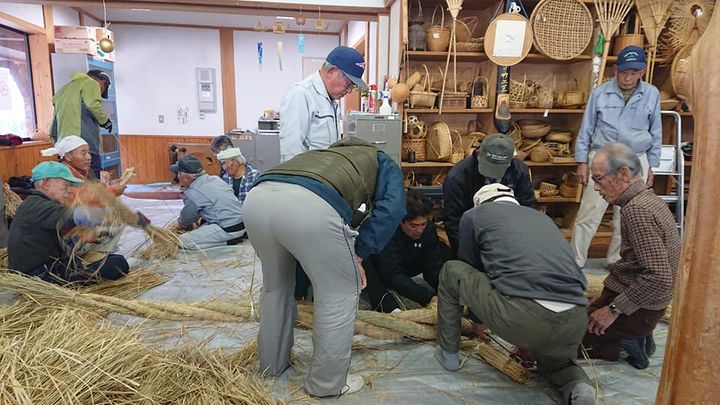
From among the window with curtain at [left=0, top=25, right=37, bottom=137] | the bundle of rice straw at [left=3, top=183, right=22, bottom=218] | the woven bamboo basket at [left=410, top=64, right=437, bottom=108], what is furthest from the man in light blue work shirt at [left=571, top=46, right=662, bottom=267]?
the window with curtain at [left=0, top=25, right=37, bottom=137]

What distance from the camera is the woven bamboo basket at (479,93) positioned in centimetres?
403

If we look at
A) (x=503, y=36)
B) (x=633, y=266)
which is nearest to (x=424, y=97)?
(x=503, y=36)

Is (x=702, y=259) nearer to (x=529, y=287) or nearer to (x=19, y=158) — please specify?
(x=529, y=287)

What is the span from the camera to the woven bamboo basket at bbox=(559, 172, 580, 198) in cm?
410

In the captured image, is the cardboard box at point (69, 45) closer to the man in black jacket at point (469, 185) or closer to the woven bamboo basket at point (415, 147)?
the woven bamboo basket at point (415, 147)

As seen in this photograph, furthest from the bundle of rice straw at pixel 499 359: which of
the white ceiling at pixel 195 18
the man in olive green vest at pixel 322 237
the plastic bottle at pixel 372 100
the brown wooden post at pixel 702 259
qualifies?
the white ceiling at pixel 195 18

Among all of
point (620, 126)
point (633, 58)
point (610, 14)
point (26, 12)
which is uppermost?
point (26, 12)

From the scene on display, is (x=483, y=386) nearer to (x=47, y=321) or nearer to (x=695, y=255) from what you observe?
(x=695, y=255)

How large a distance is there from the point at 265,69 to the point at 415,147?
543cm

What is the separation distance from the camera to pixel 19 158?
15.6ft

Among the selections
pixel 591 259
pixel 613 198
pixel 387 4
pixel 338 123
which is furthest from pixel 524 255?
pixel 387 4

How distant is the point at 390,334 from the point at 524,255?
2.76 ft

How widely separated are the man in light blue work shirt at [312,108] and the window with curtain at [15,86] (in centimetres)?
505

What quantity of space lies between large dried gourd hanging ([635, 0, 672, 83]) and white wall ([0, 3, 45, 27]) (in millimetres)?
6603
